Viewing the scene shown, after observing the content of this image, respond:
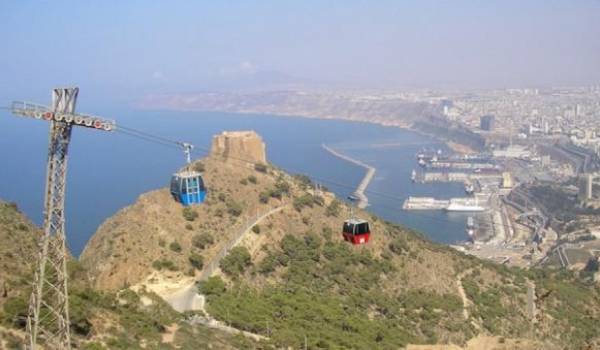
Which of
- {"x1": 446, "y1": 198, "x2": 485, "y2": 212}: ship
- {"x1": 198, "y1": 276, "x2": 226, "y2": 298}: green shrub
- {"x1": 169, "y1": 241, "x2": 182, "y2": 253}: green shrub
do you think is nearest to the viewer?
{"x1": 198, "y1": 276, "x2": 226, "y2": 298}: green shrub

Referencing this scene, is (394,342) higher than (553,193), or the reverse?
(394,342)

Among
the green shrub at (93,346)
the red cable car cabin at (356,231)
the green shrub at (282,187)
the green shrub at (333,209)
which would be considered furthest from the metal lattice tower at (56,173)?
the green shrub at (333,209)

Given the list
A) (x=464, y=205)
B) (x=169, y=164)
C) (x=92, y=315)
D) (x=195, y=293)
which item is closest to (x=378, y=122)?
(x=169, y=164)

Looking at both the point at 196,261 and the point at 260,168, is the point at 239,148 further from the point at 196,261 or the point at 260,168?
the point at 196,261

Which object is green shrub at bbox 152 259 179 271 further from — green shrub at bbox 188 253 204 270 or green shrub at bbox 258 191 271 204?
green shrub at bbox 258 191 271 204

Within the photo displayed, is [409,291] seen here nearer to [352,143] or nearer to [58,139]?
[58,139]

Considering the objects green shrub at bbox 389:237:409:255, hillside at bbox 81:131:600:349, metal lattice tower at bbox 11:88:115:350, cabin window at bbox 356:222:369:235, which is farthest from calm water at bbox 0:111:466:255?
metal lattice tower at bbox 11:88:115:350

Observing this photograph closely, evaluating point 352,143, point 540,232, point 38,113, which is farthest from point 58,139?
point 352,143
